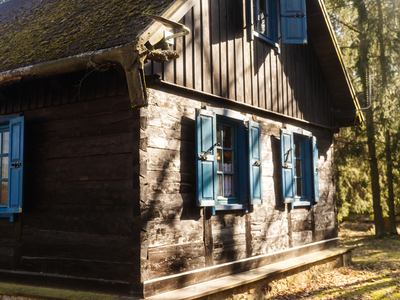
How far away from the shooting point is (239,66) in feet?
24.5

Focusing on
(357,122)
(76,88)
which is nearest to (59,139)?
(76,88)

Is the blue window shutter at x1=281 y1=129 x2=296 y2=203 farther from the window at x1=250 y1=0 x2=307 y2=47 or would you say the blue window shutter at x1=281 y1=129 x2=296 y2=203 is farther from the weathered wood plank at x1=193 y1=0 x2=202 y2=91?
the weathered wood plank at x1=193 y1=0 x2=202 y2=91

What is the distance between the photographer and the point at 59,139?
20.0 ft

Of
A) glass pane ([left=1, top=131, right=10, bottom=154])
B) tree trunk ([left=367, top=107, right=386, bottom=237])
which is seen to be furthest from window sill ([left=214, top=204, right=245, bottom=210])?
tree trunk ([left=367, top=107, right=386, bottom=237])

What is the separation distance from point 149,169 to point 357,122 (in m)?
7.28

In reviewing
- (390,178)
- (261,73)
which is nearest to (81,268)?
(261,73)

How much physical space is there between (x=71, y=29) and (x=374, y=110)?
12226 millimetres

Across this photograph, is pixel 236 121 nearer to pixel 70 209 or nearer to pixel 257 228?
pixel 257 228

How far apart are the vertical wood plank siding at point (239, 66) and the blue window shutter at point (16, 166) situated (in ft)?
7.30

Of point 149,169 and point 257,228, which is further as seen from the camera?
point 257,228

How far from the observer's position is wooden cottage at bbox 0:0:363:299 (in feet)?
17.4

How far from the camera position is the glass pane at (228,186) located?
6980 millimetres

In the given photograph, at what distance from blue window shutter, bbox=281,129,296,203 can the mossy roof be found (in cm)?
394

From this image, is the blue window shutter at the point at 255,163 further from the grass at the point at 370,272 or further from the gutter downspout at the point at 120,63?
the gutter downspout at the point at 120,63
